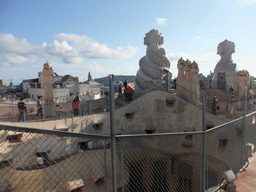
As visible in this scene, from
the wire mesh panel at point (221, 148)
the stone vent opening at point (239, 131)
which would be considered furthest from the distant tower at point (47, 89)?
the stone vent opening at point (239, 131)

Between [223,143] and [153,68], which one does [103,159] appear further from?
[153,68]

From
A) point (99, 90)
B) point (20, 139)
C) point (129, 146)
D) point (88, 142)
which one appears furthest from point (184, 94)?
point (99, 90)

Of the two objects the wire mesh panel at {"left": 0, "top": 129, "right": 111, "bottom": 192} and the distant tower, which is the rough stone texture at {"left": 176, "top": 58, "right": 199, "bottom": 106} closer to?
the wire mesh panel at {"left": 0, "top": 129, "right": 111, "bottom": 192}

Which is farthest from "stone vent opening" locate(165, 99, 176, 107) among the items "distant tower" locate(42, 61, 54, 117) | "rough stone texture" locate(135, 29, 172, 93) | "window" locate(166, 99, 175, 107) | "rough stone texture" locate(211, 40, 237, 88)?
"rough stone texture" locate(211, 40, 237, 88)

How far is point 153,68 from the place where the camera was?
1346 centimetres

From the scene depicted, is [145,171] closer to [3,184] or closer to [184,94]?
[184,94]

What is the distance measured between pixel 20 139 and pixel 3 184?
1739 millimetres

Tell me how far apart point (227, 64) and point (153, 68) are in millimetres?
10131

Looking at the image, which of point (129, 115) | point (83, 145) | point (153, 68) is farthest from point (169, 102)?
point (83, 145)

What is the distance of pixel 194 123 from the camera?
11180mm

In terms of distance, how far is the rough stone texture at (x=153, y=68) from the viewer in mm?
13266

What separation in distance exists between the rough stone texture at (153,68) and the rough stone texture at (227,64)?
848 centimetres

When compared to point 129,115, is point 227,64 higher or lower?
higher

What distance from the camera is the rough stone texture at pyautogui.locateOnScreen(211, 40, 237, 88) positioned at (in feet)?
60.7
